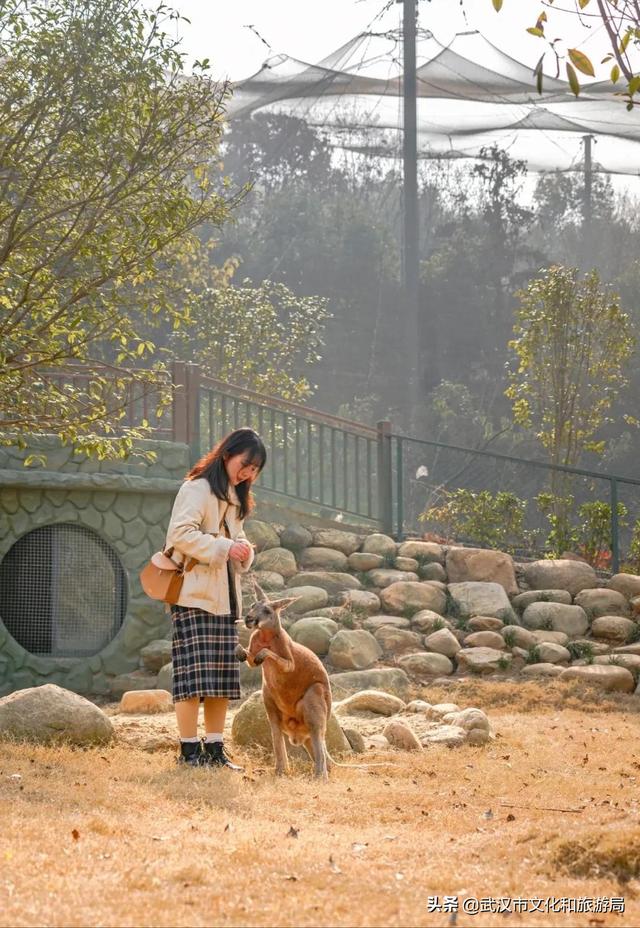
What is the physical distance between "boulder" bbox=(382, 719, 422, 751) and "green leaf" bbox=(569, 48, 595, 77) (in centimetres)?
439

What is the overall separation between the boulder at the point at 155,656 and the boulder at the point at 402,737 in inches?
137

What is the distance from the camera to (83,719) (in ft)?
20.2

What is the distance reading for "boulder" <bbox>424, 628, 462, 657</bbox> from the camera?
9812 millimetres

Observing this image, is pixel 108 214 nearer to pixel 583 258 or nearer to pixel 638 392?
pixel 638 392

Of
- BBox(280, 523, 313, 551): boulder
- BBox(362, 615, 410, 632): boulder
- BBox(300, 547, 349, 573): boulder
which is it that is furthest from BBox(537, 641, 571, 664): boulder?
BBox(280, 523, 313, 551): boulder

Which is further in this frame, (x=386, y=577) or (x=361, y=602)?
(x=386, y=577)

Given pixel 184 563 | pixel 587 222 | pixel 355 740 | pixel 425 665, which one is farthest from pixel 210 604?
pixel 587 222

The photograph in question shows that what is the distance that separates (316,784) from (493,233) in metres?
20.5

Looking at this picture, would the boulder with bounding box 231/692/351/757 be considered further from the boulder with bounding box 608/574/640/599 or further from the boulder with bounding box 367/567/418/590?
the boulder with bounding box 608/574/640/599

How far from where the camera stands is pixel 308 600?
33.4ft

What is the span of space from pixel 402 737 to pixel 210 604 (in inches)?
70.0

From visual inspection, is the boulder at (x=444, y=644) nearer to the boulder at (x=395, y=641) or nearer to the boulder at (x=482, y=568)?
the boulder at (x=395, y=641)

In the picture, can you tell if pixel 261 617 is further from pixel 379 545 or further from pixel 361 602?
pixel 379 545

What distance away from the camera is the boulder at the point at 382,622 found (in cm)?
1005
